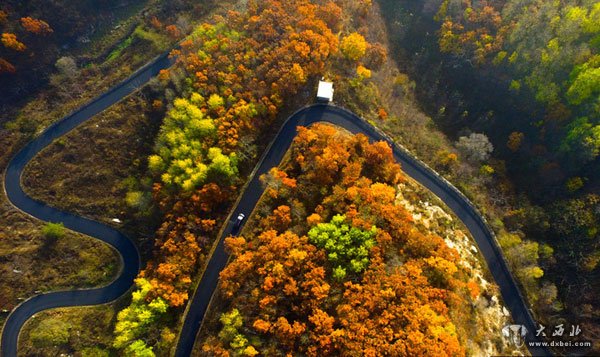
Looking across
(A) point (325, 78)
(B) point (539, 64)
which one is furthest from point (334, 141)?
(B) point (539, 64)

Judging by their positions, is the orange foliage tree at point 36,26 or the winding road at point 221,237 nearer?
the winding road at point 221,237


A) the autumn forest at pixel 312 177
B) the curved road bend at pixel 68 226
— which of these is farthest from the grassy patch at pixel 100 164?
the curved road bend at pixel 68 226

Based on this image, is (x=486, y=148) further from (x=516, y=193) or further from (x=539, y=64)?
(x=539, y=64)

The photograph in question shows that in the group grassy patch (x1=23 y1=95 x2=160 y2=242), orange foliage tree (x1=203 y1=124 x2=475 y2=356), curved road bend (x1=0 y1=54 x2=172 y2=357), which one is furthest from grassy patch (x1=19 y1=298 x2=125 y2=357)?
orange foliage tree (x1=203 y1=124 x2=475 y2=356)

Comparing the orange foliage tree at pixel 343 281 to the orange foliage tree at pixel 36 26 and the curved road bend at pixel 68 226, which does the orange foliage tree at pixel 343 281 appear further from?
the orange foliage tree at pixel 36 26

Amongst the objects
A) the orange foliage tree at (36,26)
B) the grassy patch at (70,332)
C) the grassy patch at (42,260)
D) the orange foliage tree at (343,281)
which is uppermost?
the orange foliage tree at (36,26)

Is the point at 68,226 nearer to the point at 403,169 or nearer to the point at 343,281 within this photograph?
the point at 343,281

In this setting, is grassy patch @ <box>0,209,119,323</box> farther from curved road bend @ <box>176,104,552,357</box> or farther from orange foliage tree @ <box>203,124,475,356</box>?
orange foliage tree @ <box>203,124,475,356</box>
